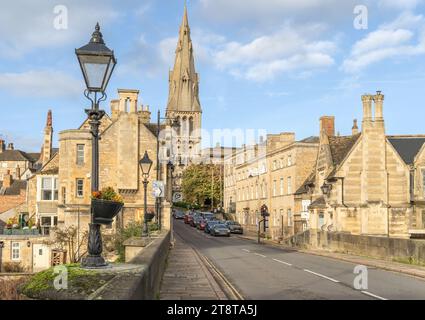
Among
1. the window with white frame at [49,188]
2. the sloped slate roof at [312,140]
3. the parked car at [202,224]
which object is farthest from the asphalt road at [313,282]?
the parked car at [202,224]

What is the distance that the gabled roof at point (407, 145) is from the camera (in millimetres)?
39688

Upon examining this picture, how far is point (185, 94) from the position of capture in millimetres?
164750

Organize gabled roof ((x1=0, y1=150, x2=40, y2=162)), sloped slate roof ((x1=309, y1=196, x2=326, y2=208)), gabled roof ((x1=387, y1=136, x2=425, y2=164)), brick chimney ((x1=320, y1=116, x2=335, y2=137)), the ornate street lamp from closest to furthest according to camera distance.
→ the ornate street lamp
gabled roof ((x1=387, y1=136, x2=425, y2=164))
sloped slate roof ((x1=309, y1=196, x2=326, y2=208))
brick chimney ((x1=320, y1=116, x2=335, y2=137))
gabled roof ((x1=0, y1=150, x2=40, y2=162))

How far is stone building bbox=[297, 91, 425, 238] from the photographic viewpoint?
3700 centimetres

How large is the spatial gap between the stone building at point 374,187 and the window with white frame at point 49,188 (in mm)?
28780

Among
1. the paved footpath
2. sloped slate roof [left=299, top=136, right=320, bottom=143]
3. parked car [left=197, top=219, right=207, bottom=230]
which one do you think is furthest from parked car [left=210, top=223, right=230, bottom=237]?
the paved footpath

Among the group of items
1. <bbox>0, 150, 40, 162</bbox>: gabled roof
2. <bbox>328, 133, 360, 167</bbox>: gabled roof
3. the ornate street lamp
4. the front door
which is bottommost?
the front door

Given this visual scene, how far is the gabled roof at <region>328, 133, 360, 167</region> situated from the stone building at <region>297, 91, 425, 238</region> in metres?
0.13

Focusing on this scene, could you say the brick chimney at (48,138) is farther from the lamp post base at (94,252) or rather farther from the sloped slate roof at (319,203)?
the lamp post base at (94,252)

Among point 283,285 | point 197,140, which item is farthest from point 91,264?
point 197,140

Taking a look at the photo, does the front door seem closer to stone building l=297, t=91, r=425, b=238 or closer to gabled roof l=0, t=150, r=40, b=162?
stone building l=297, t=91, r=425, b=238

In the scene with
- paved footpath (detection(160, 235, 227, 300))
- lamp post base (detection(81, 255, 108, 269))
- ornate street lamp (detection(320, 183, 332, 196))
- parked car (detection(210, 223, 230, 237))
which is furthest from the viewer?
parked car (detection(210, 223, 230, 237))

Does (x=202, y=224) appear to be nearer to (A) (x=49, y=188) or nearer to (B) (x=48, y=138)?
(A) (x=49, y=188)
